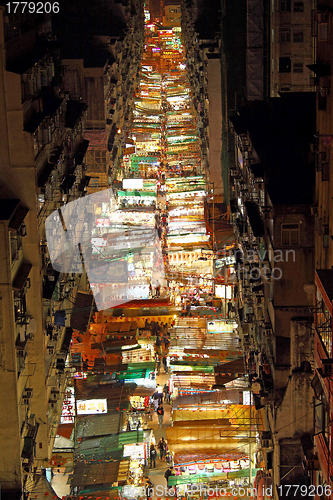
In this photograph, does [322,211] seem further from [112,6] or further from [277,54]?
[112,6]

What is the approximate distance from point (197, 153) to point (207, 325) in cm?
2964

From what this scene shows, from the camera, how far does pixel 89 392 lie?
2322 cm

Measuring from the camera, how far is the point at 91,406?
22.6 m

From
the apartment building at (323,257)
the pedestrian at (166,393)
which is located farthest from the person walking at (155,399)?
the apartment building at (323,257)

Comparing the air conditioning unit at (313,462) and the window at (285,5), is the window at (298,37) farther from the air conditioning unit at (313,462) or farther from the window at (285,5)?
the air conditioning unit at (313,462)

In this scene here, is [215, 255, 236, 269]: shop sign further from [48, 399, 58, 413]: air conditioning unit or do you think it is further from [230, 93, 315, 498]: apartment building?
[48, 399, 58, 413]: air conditioning unit

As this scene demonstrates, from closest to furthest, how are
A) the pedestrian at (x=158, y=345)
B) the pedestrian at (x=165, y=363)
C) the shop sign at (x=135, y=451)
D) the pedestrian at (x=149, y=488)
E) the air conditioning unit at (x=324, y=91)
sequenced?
the air conditioning unit at (x=324, y=91) < the pedestrian at (x=149, y=488) < the shop sign at (x=135, y=451) < the pedestrian at (x=165, y=363) < the pedestrian at (x=158, y=345)

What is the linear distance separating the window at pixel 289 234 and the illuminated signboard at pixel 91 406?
9.58m

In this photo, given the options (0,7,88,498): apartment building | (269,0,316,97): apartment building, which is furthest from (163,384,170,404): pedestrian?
(269,0,316,97): apartment building

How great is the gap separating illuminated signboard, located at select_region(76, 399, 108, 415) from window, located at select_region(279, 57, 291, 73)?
1787 cm

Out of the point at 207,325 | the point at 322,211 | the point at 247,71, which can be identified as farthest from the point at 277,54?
the point at 322,211

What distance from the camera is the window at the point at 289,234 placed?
16875 millimetres

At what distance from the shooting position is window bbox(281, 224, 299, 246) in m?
16.9

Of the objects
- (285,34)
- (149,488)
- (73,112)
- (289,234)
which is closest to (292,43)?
(285,34)
